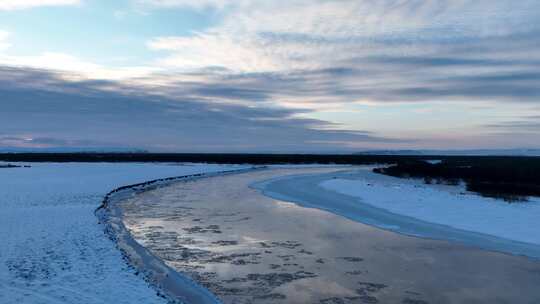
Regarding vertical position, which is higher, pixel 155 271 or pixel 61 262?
pixel 61 262

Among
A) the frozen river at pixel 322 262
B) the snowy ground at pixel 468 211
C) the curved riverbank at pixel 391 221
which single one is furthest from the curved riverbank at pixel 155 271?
the snowy ground at pixel 468 211

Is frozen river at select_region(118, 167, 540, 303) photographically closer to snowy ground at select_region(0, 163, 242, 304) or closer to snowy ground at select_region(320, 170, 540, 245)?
snowy ground at select_region(0, 163, 242, 304)

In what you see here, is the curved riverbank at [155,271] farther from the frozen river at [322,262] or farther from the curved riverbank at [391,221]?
the curved riverbank at [391,221]

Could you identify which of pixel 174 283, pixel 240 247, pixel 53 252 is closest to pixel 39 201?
pixel 53 252

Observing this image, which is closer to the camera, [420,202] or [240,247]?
[240,247]

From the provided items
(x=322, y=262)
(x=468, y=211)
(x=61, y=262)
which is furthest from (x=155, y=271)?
(x=468, y=211)

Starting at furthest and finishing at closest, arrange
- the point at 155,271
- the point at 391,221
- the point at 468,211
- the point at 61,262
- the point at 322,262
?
the point at 468,211, the point at 391,221, the point at 322,262, the point at 61,262, the point at 155,271

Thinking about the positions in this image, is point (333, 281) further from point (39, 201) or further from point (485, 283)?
point (39, 201)

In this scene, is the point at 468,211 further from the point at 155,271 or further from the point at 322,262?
the point at 155,271
